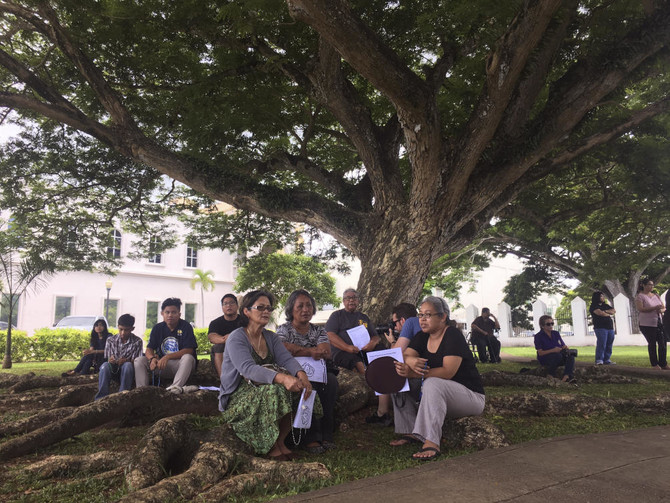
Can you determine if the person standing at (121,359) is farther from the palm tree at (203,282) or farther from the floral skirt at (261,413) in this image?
the palm tree at (203,282)

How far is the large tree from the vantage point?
23.4 feet

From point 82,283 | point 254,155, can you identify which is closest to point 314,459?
point 254,155

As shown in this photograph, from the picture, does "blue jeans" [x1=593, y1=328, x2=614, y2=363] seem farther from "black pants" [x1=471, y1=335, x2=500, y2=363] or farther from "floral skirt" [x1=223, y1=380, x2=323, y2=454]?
"floral skirt" [x1=223, y1=380, x2=323, y2=454]

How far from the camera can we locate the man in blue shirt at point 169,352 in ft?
21.5

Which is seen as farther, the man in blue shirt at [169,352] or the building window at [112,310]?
the building window at [112,310]

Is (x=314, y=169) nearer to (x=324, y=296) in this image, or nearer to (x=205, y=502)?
(x=205, y=502)

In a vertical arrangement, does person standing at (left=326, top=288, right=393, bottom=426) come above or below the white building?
below

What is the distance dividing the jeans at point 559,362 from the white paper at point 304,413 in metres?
5.85

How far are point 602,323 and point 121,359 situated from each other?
9875mm

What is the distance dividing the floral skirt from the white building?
23.8 meters

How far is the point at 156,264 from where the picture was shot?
36.5 m

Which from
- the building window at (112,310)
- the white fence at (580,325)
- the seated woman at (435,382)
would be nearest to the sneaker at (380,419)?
the seated woman at (435,382)

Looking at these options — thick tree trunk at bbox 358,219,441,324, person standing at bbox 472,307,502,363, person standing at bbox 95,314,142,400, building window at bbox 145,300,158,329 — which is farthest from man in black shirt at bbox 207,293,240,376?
building window at bbox 145,300,158,329

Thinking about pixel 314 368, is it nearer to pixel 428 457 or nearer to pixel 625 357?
pixel 428 457
